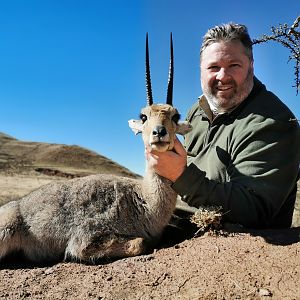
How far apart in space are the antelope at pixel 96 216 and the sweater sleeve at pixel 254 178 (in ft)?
2.16

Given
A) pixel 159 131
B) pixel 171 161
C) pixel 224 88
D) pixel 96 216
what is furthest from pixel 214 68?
pixel 96 216

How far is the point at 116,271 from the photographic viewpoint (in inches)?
231

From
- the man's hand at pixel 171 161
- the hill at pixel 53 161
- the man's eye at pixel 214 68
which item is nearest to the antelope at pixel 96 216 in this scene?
the man's hand at pixel 171 161

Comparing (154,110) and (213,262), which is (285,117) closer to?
(154,110)

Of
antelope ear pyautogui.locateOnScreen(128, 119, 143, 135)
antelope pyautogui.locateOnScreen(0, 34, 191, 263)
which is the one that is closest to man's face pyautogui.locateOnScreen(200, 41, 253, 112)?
antelope pyautogui.locateOnScreen(0, 34, 191, 263)

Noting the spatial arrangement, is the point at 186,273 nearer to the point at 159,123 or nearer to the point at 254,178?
the point at 254,178

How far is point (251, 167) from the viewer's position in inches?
262

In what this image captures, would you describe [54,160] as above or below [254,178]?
above

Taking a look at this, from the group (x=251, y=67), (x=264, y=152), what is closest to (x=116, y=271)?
(x=264, y=152)

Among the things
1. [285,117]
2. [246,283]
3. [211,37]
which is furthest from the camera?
[211,37]

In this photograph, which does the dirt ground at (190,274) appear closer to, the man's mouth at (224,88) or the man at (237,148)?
the man at (237,148)

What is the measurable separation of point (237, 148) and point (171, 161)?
1.15 metres

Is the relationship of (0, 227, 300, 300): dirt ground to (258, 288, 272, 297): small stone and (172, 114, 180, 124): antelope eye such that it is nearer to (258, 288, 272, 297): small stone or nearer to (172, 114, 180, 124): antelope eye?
(258, 288, 272, 297): small stone

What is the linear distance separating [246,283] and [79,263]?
2.74m
